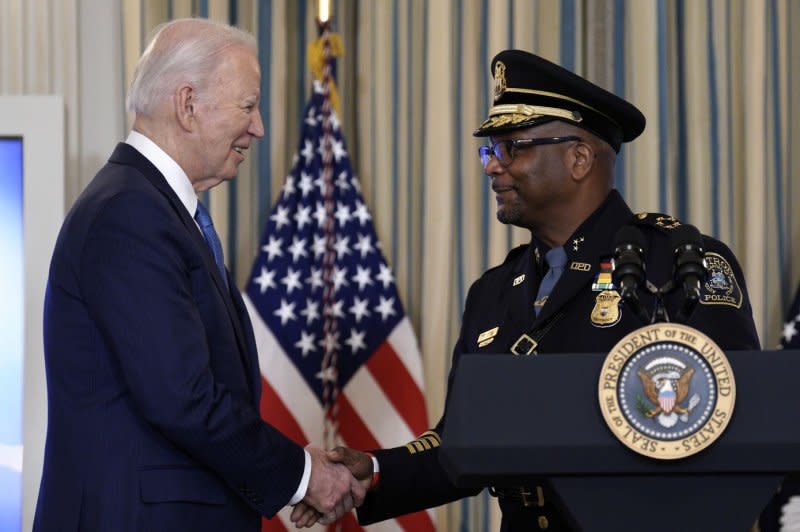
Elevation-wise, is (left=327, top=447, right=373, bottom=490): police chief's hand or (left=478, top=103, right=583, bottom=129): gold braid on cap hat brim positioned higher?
(left=478, top=103, right=583, bottom=129): gold braid on cap hat brim

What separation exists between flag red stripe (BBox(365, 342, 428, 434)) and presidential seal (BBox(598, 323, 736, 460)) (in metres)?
2.22

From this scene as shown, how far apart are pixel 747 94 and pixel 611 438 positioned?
102 inches

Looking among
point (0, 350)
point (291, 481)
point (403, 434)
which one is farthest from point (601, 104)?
point (0, 350)

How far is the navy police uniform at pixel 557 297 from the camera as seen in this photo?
2.13 m

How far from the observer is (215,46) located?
94.5 inches

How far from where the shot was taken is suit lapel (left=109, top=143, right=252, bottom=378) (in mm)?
2244

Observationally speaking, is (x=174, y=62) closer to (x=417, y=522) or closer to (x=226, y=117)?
(x=226, y=117)

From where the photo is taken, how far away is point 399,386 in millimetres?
3678

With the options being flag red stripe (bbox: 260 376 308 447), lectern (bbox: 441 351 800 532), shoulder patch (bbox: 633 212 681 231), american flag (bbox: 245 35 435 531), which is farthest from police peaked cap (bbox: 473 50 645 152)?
flag red stripe (bbox: 260 376 308 447)

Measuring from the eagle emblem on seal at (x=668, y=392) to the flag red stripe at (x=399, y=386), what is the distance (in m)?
2.23

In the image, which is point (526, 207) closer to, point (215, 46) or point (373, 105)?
point (215, 46)

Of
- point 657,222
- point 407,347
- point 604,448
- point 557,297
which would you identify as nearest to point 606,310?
point 557,297

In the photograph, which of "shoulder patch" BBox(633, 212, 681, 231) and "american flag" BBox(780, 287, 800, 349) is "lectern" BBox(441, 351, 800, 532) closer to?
"shoulder patch" BBox(633, 212, 681, 231)

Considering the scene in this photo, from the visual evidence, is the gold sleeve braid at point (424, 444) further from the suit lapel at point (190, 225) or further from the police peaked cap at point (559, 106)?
the police peaked cap at point (559, 106)
